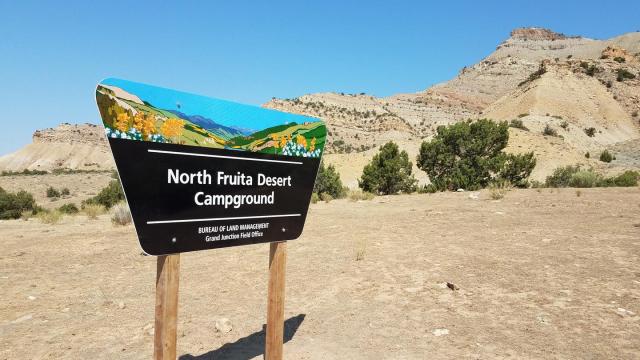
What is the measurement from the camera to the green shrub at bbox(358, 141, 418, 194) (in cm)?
2494

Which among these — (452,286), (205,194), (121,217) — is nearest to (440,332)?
(452,286)

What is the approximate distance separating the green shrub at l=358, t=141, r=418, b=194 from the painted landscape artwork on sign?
20.9m

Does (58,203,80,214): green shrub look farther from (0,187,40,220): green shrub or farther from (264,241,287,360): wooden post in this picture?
(264,241,287,360): wooden post

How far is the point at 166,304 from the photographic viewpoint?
11.4ft

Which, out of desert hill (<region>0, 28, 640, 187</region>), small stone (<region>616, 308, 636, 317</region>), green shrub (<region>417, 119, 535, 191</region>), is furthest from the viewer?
desert hill (<region>0, 28, 640, 187</region>)

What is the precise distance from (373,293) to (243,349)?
99.6 inches

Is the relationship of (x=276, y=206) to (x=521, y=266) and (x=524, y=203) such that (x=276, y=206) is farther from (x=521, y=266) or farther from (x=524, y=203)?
(x=524, y=203)

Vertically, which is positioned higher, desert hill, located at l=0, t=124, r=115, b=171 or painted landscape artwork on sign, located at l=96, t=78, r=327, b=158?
desert hill, located at l=0, t=124, r=115, b=171

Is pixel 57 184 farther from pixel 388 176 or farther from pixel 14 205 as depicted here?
pixel 388 176

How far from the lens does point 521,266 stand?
783 cm

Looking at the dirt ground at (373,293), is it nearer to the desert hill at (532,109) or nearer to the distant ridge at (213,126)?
the distant ridge at (213,126)

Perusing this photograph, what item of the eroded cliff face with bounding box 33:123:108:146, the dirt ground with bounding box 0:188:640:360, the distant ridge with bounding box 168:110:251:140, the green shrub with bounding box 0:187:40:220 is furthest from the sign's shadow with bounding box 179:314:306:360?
the eroded cliff face with bounding box 33:123:108:146

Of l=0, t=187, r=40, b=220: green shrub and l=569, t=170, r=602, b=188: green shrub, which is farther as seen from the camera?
l=0, t=187, r=40, b=220: green shrub

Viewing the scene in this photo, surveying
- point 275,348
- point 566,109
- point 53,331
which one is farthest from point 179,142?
point 566,109
